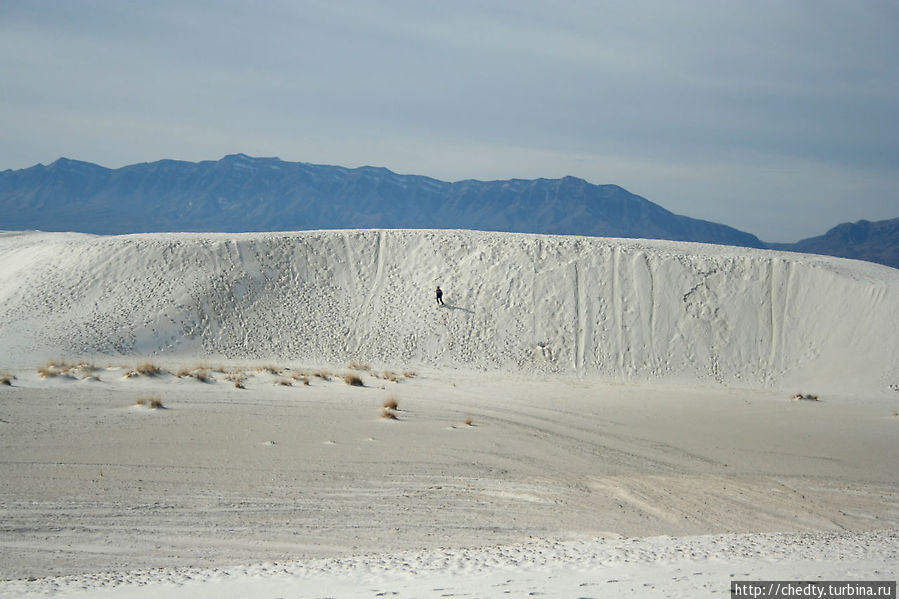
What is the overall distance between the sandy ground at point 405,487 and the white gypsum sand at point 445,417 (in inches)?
2.5

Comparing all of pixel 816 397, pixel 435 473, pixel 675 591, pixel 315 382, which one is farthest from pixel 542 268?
pixel 675 591

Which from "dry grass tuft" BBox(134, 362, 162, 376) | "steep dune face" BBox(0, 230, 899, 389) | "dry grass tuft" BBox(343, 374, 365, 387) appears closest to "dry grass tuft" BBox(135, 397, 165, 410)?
"dry grass tuft" BBox(134, 362, 162, 376)

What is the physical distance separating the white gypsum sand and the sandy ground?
0.06m

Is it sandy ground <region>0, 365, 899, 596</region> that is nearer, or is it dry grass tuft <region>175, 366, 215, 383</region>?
sandy ground <region>0, 365, 899, 596</region>

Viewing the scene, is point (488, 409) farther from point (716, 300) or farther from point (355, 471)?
point (716, 300)

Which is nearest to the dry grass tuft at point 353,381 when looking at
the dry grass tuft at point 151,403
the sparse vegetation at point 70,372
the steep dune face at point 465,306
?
the dry grass tuft at point 151,403

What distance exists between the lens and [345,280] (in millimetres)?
35375

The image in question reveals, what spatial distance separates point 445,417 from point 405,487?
559 cm

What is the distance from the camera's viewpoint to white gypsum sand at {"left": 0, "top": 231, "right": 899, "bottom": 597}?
7.61 m

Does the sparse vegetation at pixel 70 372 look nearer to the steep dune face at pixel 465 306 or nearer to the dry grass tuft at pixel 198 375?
the dry grass tuft at pixel 198 375

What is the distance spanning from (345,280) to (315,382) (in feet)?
50.7

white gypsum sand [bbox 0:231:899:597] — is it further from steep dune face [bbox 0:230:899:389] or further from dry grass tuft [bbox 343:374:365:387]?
dry grass tuft [bbox 343:374:365:387]

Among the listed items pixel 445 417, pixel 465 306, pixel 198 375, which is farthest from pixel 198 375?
pixel 465 306

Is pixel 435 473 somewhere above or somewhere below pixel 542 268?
below
